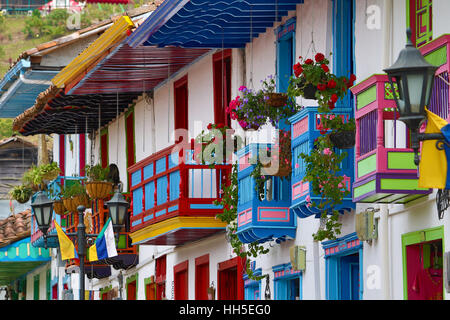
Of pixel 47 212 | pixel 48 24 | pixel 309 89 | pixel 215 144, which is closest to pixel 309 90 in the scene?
pixel 309 89

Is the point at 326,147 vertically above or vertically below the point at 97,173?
below

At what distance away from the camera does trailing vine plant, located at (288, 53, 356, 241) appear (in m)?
14.0

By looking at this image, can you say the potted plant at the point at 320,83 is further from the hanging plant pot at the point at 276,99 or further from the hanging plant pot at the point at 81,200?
the hanging plant pot at the point at 81,200

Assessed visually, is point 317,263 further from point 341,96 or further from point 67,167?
point 67,167

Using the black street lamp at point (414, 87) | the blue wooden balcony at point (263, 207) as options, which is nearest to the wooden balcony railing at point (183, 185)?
the blue wooden balcony at point (263, 207)

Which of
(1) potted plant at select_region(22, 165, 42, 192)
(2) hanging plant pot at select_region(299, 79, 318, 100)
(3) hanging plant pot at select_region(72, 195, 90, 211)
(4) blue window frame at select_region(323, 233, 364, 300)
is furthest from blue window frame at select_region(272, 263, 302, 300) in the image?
(1) potted plant at select_region(22, 165, 42, 192)

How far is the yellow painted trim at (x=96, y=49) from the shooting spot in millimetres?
19641

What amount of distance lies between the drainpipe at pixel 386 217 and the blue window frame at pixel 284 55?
3.79 metres

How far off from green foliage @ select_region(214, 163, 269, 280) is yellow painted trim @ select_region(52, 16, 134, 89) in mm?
3198

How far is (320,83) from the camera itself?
14.5m

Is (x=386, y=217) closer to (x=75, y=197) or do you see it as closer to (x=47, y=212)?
(x=47, y=212)

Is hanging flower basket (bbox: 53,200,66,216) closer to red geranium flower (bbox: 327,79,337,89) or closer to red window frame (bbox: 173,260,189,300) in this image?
red window frame (bbox: 173,260,189,300)

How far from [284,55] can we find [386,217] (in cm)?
459
